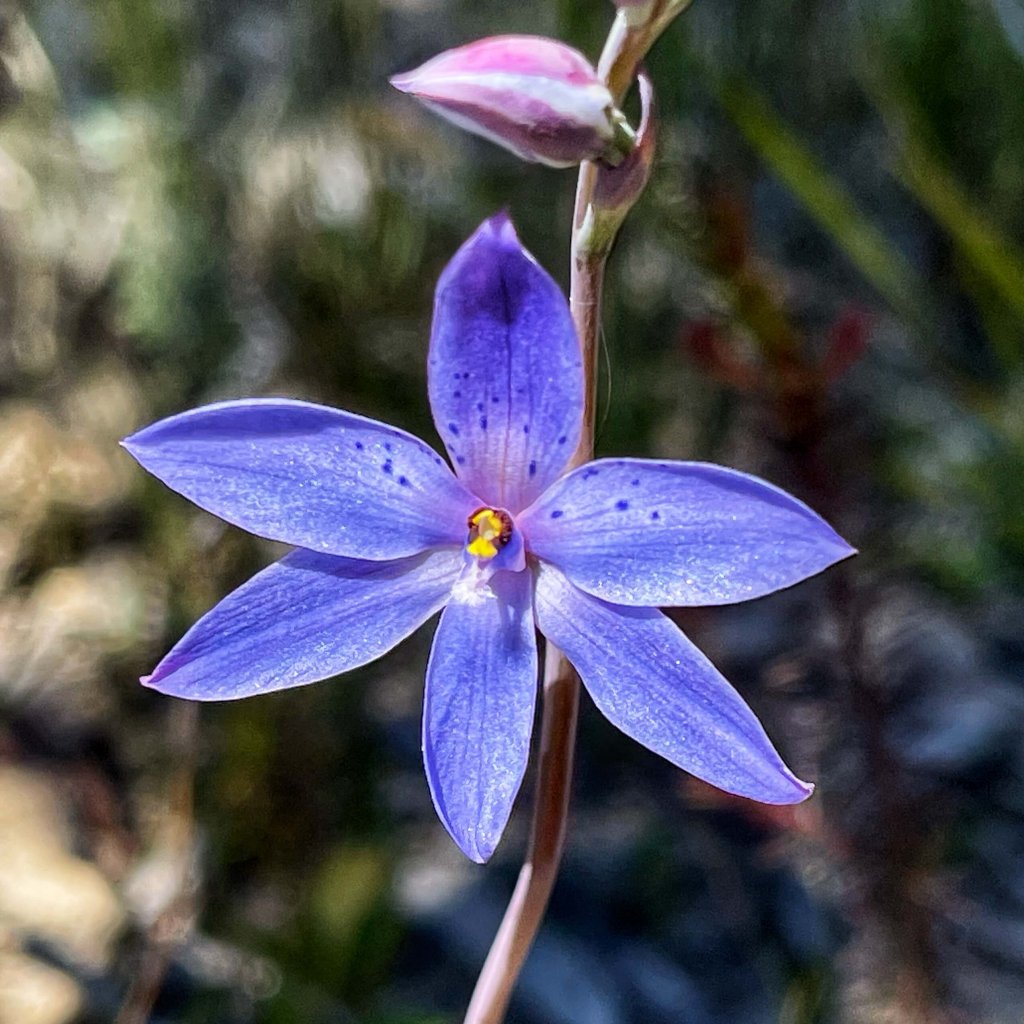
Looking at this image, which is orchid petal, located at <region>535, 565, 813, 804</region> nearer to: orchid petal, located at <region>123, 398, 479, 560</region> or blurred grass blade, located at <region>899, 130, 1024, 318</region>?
orchid petal, located at <region>123, 398, 479, 560</region>

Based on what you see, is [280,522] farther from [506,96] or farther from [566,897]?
[566,897]

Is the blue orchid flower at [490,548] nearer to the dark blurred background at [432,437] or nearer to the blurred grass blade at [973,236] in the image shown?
the dark blurred background at [432,437]

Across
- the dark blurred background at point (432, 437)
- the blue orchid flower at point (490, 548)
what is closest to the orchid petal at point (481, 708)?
the blue orchid flower at point (490, 548)

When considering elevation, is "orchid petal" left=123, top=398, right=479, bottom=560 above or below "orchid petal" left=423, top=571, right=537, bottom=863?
above

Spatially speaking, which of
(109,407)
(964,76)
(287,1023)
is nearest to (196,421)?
(287,1023)

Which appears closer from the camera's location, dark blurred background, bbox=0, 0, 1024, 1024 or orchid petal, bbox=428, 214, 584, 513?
orchid petal, bbox=428, 214, 584, 513

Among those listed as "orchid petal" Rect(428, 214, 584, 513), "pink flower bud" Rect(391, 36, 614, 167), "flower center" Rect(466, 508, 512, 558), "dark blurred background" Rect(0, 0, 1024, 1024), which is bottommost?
"dark blurred background" Rect(0, 0, 1024, 1024)

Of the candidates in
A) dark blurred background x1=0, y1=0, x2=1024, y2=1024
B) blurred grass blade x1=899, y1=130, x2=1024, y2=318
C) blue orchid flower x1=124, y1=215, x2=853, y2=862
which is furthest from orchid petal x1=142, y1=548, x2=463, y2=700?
blurred grass blade x1=899, y1=130, x2=1024, y2=318
